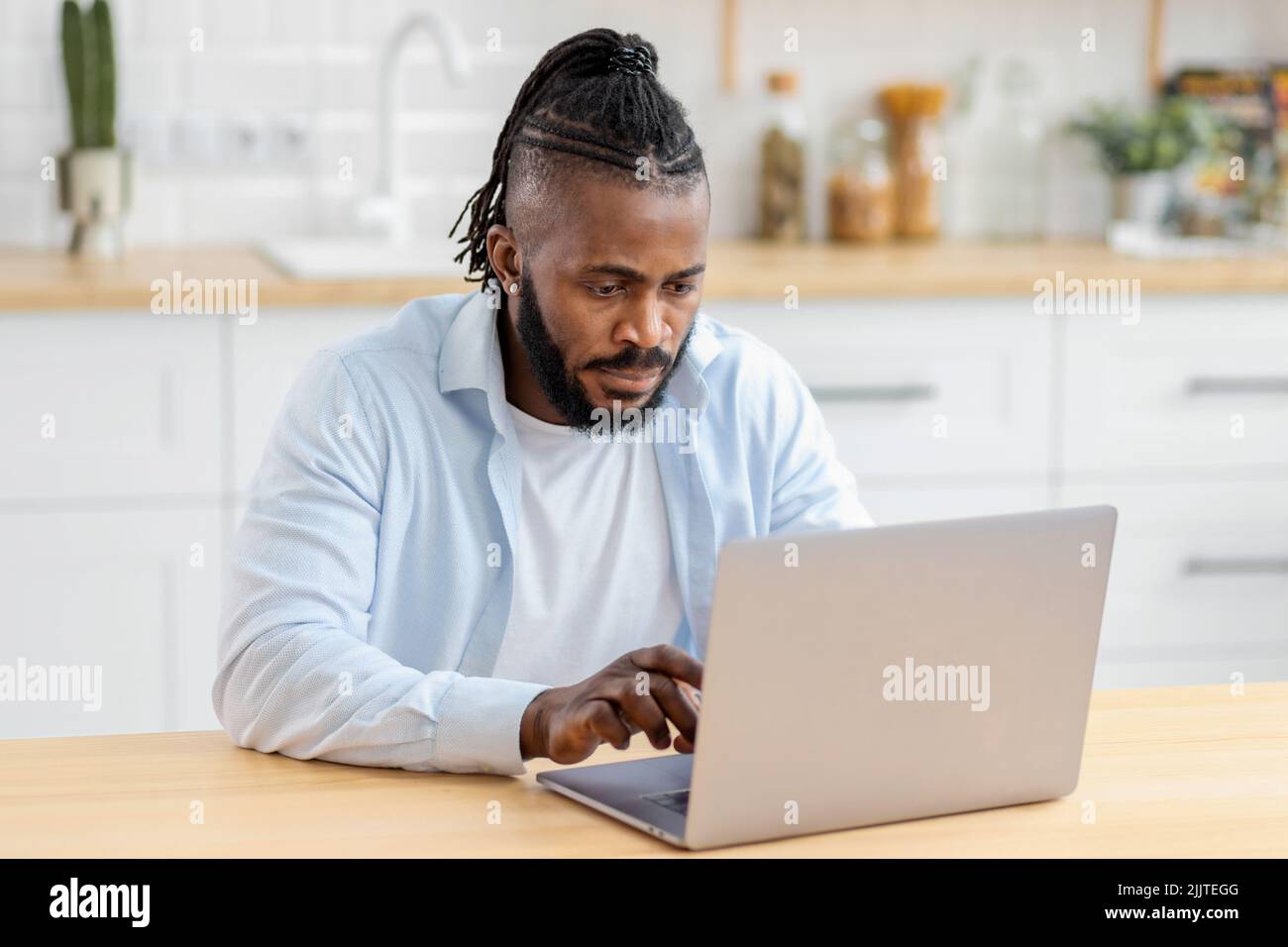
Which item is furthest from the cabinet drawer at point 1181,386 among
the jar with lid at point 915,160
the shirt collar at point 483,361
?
the shirt collar at point 483,361

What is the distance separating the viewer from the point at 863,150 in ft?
10.5

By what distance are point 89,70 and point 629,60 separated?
1.55 meters

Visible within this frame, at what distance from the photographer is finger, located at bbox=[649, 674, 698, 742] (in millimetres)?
1137

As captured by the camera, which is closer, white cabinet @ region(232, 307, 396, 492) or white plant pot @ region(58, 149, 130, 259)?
white cabinet @ region(232, 307, 396, 492)

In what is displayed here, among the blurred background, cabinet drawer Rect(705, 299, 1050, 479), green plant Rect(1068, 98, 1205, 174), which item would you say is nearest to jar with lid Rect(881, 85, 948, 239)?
the blurred background

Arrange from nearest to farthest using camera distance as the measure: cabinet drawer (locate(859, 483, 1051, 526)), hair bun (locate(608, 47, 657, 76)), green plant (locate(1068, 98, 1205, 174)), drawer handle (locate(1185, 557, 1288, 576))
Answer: hair bun (locate(608, 47, 657, 76))
cabinet drawer (locate(859, 483, 1051, 526))
drawer handle (locate(1185, 557, 1288, 576))
green plant (locate(1068, 98, 1205, 174))

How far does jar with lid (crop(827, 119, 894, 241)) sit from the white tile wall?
0.05 m

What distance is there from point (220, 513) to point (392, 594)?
3.42ft

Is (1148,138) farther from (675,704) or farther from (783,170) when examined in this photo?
(675,704)

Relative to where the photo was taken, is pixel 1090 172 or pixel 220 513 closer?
pixel 220 513

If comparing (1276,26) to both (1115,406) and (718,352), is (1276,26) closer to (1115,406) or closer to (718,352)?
(1115,406)

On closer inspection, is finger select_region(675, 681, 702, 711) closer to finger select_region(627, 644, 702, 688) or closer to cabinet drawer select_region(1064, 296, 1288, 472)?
finger select_region(627, 644, 702, 688)
